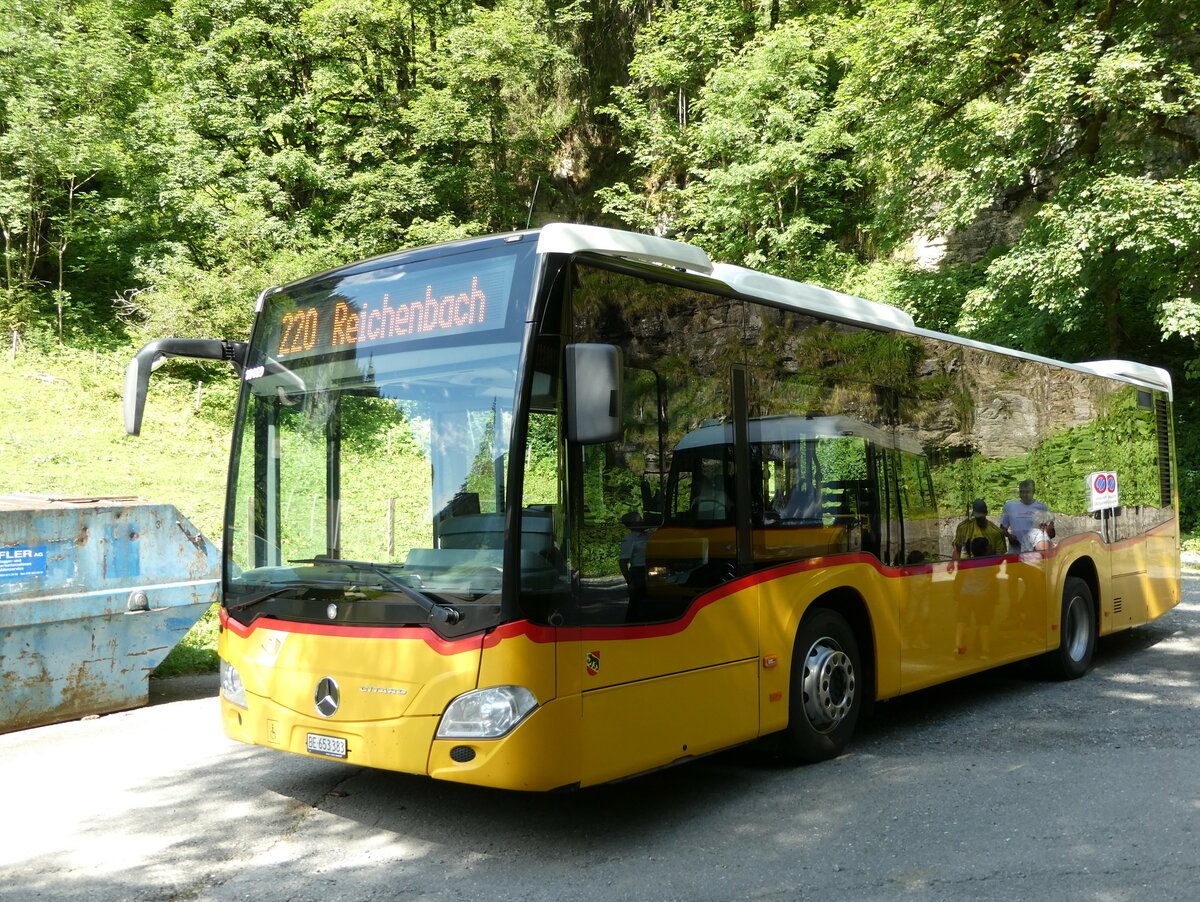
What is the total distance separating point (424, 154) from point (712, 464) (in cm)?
2799

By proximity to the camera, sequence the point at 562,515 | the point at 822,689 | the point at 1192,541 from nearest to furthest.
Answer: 1. the point at 562,515
2. the point at 822,689
3. the point at 1192,541

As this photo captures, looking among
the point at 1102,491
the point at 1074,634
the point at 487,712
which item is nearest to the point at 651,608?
the point at 487,712

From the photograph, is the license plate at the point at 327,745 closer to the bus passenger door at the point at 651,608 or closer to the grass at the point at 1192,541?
the bus passenger door at the point at 651,608

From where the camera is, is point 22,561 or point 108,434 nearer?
point 22,561

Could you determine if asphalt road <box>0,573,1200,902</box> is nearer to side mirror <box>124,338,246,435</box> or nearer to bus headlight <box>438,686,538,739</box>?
bus headlight <box>438,686,538,739</box>

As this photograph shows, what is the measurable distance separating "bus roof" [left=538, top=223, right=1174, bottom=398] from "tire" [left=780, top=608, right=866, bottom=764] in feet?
6.37

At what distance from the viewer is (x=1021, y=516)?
27.4 ft

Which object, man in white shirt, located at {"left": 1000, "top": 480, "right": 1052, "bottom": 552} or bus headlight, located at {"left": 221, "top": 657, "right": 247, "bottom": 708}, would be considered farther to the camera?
man in white shirt, located at {"left": 1000, "top": 480, "right": 1052, "bottom": 552}

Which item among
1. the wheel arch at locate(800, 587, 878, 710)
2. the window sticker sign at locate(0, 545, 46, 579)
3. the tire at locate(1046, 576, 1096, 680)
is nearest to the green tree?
the window sticker sign at locate(0, 545, 46, 579)

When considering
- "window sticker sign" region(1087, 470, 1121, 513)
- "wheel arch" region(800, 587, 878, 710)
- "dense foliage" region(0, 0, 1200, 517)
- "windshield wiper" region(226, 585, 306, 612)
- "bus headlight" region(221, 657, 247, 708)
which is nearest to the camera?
"windshield wiper" region(226, 585, 306, 612)

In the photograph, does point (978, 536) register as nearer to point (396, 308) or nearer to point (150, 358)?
point (396, 308)

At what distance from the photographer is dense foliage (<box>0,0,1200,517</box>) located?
21781mm

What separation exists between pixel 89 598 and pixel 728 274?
5.22 meters

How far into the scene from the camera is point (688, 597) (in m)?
5.23
